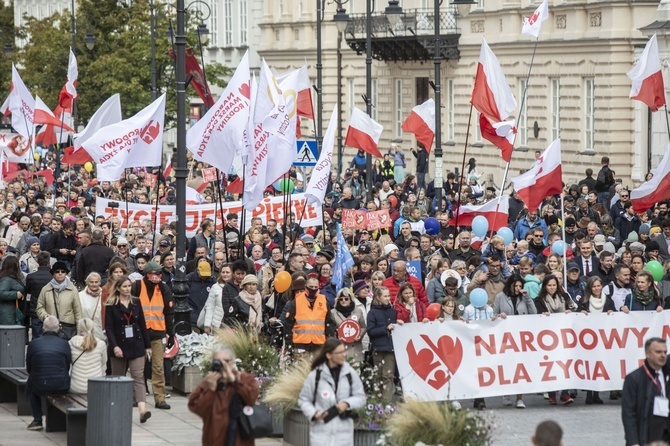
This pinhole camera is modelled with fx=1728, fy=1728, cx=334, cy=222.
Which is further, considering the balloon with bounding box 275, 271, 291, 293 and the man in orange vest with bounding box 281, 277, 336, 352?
the balloon with bounding box 275, 271, 291, 293

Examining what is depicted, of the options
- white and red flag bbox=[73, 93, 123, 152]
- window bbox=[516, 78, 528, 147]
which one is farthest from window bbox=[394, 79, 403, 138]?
white and red flag bbox=[73, 93, 123, 152]

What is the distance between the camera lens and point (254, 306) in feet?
59.8

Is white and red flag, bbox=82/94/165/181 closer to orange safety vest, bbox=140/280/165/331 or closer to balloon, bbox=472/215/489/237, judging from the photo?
balloon, bbox=472/215/489/237

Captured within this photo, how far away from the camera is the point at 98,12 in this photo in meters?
60.3

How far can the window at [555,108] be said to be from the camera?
45.0m

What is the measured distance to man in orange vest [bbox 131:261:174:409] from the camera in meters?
17.7

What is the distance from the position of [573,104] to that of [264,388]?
95.5 feet

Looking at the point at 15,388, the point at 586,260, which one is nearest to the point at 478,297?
the point at 586,260

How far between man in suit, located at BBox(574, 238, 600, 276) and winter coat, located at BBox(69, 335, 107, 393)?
21.1 ft

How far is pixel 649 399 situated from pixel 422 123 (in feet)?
65.1

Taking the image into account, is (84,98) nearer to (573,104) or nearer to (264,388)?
(573,104)

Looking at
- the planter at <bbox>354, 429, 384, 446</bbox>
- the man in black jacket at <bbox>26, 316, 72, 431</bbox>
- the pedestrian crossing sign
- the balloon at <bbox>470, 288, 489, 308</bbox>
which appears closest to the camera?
the planter at <bbox>354, 429, 384, 446</bbox>

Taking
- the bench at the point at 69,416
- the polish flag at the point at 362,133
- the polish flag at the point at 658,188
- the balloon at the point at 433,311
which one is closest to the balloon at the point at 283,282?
the balloon at the point at 433,311

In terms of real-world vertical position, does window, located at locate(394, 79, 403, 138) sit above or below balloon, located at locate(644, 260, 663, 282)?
above
